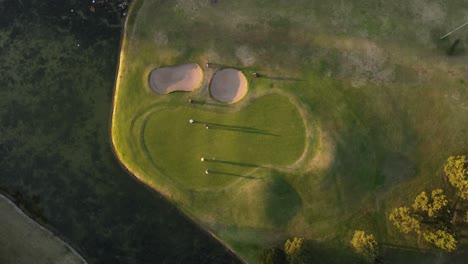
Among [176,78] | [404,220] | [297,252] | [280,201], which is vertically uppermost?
[176,78]

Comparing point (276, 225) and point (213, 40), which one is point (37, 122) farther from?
point (276, 225)

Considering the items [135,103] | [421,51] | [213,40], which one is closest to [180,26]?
[213,40]

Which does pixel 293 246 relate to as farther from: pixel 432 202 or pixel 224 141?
pixel 432 202

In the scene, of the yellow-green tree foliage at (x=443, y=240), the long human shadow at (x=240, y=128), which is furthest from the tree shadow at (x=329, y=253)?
the long human shadow at (x=240, y=128)

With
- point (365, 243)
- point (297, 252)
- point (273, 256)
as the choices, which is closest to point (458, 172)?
point (365, 243)

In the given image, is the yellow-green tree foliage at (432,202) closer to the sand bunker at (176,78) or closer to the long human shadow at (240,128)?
the long human shadow at (240,128)
